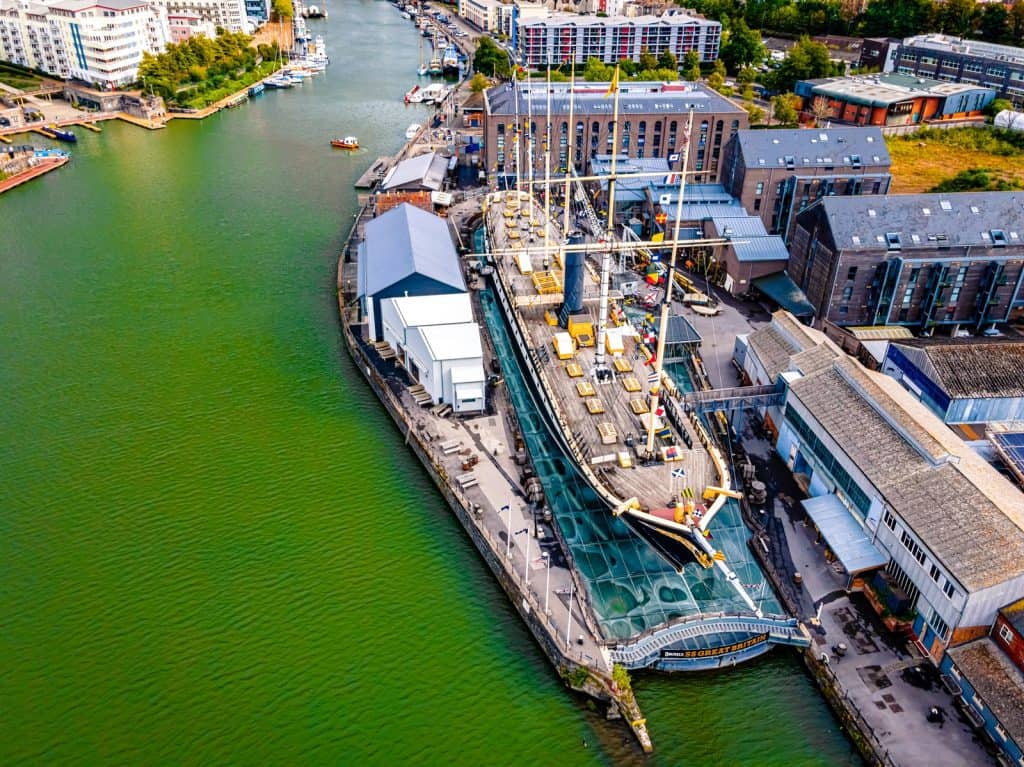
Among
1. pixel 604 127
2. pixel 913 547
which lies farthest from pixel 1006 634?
pixel 604 127

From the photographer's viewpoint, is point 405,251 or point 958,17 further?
point 958,17

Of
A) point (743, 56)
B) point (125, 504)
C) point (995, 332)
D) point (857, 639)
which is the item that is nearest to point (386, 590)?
point (125, 504)

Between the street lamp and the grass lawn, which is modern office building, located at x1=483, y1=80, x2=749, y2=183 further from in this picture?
the street lamp

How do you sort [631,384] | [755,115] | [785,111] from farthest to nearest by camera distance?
[785,111]
[755,115]
[631,384]

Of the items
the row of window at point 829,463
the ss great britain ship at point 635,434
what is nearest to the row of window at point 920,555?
the row of window at point 829,463

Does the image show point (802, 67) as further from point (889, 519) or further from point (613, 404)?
point (889, 519)

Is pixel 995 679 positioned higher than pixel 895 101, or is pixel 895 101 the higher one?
pixel 895 101
